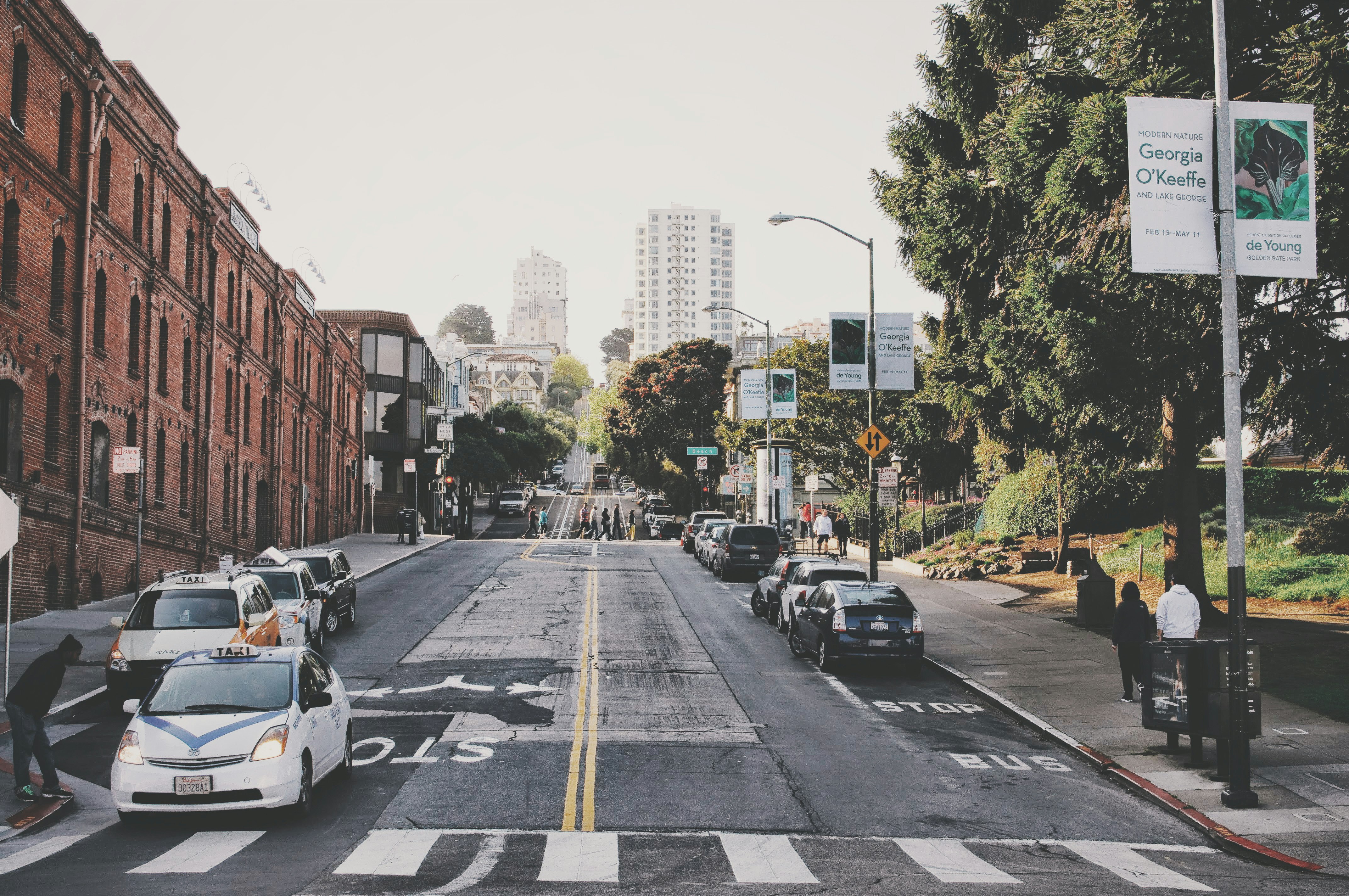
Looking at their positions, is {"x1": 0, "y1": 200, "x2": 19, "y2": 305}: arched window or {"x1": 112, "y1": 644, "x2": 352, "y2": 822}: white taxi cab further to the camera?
{"x1": 0, "y1": 200, "x2": 19, "y2": 305}: arched window

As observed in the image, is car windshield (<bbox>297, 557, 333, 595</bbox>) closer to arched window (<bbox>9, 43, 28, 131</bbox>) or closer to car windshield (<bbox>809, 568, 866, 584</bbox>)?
car windshield (<bbox>809, 568, 866, 584</bbox>)

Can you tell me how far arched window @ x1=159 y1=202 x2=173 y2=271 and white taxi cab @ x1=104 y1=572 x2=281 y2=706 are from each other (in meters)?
18.0

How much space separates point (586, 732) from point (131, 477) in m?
20.2

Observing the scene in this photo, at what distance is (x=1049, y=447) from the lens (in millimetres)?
29938

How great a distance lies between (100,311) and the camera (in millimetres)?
29359

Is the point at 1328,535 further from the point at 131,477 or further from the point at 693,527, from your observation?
the point at 131,477

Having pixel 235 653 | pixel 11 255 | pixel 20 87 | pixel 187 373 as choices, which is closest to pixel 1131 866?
pixel 235 653

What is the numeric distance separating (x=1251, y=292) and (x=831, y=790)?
47.0 feet

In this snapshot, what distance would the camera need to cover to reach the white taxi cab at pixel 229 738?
1095 cm

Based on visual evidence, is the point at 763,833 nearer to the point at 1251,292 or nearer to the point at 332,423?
the point at 1251,292

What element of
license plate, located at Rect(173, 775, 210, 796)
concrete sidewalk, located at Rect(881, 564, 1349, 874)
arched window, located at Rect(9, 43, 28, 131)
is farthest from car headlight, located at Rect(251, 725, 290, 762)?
arched window, located at Rect(9, 43, 28, 131)

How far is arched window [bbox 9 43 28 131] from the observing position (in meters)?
24.7

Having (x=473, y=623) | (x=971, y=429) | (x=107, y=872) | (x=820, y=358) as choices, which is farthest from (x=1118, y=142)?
(x=820, y=358)

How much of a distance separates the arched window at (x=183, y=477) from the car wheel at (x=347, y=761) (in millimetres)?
24441
